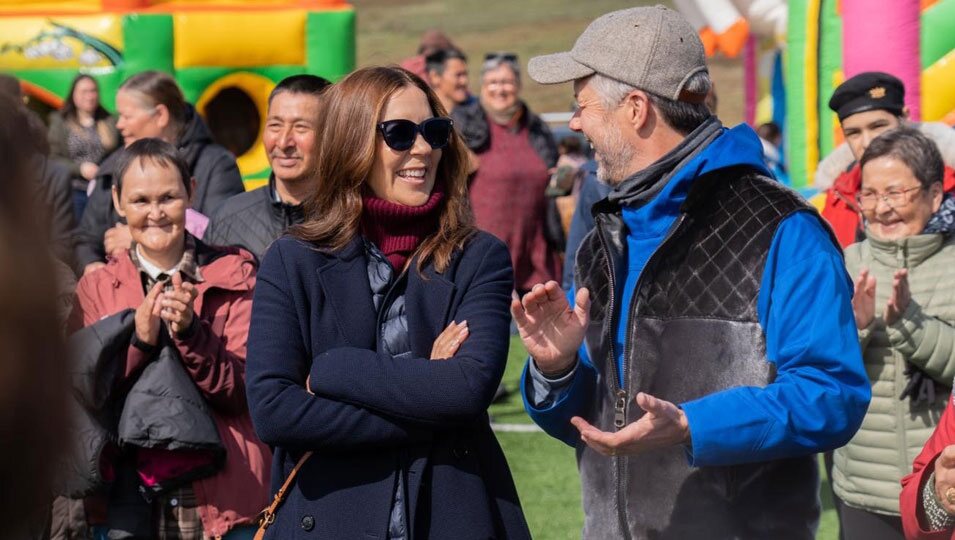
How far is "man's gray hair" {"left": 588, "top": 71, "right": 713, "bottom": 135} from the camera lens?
10.7 ft

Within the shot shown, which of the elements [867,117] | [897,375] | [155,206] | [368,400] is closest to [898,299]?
[897,375]

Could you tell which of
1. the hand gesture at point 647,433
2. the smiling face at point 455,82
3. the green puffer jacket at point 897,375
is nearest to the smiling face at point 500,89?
the smiling face at point 455,82

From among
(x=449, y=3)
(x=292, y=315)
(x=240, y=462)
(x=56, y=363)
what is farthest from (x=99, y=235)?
(x=449, y=3)

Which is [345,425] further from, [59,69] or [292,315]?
[59,69]

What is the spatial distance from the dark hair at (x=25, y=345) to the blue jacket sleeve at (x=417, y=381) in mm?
1661

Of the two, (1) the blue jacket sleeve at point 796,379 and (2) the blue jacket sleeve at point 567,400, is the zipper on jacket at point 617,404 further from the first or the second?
(1) the blue jacket sleeve at point 796,379

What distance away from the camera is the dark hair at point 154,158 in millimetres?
4688

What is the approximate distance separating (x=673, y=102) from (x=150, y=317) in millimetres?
1749

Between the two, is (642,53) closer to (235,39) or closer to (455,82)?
(455,82)

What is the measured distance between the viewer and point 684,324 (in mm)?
3111

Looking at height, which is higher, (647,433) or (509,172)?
(509,172)

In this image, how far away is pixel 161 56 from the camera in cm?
1134

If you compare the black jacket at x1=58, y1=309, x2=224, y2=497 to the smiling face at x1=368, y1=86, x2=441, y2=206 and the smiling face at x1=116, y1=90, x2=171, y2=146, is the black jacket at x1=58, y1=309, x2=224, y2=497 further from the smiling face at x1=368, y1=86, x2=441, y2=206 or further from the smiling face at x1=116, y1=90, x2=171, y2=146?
the smiling face at x1=116, y1=90, x2=171, y2=146

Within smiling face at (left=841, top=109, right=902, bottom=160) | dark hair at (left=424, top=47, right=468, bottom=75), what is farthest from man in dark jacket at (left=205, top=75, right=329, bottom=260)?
dark hair at (left=424, top=47, right=468, bottom=75)
